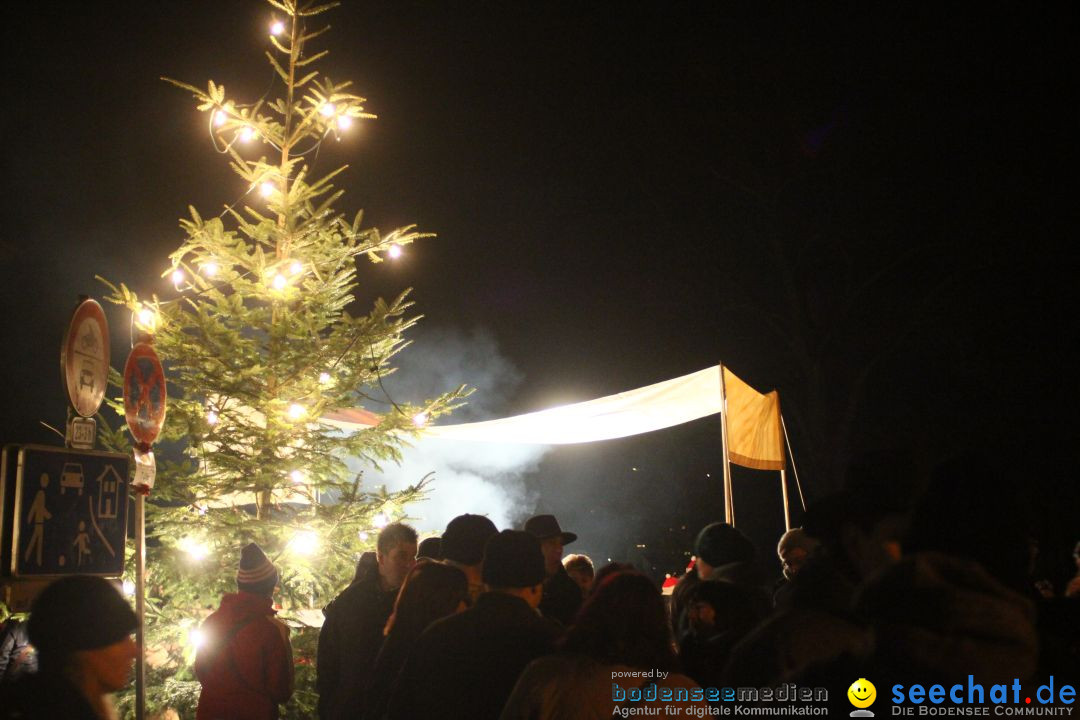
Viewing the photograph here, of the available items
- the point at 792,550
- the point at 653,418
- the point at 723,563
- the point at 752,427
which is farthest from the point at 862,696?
the point at 653,418

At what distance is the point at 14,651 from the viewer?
21.0 feet

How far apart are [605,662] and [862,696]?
127 cm

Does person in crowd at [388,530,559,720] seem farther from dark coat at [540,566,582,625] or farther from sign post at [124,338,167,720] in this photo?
dark coat at [540,566,582,625]

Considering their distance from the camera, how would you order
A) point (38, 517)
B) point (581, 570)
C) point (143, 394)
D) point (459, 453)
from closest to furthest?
1. point (38, 517)
2. point (143, 394)
3. point (581, 570)
4. point (459, 453)

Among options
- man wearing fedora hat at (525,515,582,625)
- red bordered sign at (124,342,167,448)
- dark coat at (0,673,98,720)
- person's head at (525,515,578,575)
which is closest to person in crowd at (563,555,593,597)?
man wearing fedora hat at (525,515,582,625)

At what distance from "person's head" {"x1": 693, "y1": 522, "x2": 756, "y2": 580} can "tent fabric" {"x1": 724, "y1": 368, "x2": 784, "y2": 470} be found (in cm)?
356

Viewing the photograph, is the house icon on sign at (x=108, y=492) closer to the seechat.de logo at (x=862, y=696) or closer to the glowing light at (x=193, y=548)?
the glowing light at (x=193, y=548)

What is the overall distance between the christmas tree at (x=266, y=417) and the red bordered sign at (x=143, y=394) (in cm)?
173

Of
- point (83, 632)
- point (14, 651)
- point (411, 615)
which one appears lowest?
point (14, 651)

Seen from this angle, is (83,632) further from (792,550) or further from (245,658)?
(792,550)

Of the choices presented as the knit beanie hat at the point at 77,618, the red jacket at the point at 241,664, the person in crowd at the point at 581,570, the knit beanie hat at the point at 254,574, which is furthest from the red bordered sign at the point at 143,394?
the person in crowd at the point at 581,570

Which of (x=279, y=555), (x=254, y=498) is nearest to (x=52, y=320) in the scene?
(x=254, y=498)

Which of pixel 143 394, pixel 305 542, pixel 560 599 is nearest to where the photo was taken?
pixel 143 394

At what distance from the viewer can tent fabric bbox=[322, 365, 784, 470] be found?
9.12 meters
